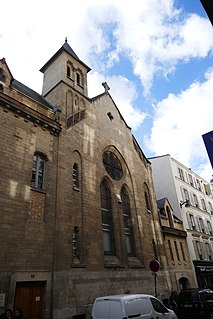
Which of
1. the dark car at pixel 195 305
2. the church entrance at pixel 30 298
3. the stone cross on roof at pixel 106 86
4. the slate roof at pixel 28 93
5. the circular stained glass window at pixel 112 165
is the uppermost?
the stone cross on roof at pixel 106 86

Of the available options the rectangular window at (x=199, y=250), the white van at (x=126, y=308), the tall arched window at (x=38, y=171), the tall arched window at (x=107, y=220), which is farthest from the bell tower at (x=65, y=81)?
the rectangular window at (x=199, y=250)

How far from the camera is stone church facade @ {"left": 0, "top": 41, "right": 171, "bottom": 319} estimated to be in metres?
10.4

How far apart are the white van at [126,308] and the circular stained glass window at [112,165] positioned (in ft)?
31.5

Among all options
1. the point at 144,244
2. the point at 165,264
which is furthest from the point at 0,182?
the point at 165,264

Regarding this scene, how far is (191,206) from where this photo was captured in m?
26.7

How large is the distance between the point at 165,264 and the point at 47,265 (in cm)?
1058

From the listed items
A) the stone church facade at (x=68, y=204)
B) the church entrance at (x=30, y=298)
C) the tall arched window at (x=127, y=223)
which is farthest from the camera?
the tall arched window at (x=127, y=223)

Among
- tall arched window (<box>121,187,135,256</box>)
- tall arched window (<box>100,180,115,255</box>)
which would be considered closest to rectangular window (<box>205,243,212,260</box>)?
tall arched window (<box>121,187,135,256</box>)

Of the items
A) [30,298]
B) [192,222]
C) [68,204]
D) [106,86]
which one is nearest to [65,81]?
[106,86]

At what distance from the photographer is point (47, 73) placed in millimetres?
20312

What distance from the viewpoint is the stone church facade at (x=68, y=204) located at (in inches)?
409

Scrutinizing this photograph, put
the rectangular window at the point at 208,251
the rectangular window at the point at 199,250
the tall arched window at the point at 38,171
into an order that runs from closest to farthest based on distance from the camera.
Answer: the tall arched window at the point at 38,171, the rectangular window at the point at 199,250, the rectangular window at the point at 208,251

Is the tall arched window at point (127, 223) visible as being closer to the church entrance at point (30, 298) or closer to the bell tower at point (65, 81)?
the bell tower at point (65, 81)

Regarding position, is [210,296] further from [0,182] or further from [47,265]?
[0,182]
